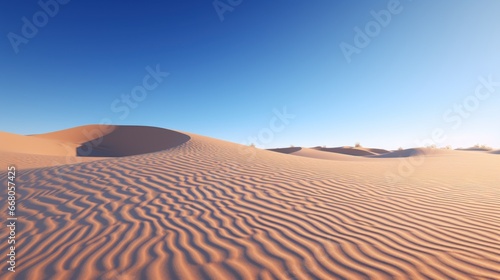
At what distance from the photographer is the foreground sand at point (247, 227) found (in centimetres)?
262

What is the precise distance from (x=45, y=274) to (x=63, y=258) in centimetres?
26

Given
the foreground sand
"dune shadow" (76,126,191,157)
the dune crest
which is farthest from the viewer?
"dune shadow" (76,126,191,157)

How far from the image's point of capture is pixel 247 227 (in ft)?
11.8

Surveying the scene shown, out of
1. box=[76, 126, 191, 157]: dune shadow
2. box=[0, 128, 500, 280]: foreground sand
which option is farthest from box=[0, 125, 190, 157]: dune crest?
box=[0, 128, 500, 280]: foreground sand

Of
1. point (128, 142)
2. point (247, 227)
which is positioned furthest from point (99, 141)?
point (247, 227)

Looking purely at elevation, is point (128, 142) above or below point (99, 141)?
above

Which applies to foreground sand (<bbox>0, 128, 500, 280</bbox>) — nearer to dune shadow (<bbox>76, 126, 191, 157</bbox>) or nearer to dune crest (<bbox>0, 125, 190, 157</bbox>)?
dune crest (<bbox>0, 125, 190, 157</bbox>)

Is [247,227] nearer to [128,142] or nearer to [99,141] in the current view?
[128,142]

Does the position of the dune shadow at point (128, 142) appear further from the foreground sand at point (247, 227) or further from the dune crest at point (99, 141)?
the foreground sand at point (247, 227)

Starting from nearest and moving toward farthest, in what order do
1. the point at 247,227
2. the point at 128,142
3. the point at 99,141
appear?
the point at 247,227, the point at 128,142, the point at 99,141

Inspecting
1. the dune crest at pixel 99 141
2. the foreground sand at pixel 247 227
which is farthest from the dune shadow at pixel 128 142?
the foreground sand at pixel 247 227

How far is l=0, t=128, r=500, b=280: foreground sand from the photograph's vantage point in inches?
103

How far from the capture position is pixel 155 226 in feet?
11.8

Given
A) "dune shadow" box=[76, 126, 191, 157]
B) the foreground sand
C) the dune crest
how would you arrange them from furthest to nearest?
"dune shadow" box=[76, 126, 191, 157] → the dune crest → the foreground sand
